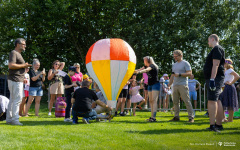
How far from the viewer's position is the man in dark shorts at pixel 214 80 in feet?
18.3

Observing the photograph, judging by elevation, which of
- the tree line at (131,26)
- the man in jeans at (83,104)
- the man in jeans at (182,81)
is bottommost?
the man in jeans at (83,104)

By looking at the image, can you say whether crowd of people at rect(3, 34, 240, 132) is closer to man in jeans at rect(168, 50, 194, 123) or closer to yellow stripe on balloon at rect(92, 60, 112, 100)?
man in jeans at rect(168, 50, 194, 123)

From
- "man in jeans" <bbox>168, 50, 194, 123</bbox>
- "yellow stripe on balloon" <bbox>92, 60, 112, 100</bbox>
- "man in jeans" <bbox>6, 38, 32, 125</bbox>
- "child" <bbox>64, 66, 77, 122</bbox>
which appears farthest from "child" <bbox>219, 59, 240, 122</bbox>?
"man in jeans" <bbox>6, 38, 32, 125</bbox>

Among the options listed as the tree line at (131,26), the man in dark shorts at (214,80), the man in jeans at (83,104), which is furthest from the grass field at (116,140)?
the tree line at (131,26)

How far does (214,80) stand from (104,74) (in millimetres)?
2830

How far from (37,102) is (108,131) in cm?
427

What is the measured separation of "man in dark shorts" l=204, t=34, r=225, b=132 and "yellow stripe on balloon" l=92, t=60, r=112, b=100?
99.0 inches

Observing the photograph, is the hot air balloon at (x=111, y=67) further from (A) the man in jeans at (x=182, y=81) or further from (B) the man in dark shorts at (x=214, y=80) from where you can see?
(B) the man in dark shorts at (x=214, y=80)

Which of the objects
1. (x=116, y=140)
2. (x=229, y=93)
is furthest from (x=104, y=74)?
(x=229, y=93)

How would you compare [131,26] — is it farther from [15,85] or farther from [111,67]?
[15,85]

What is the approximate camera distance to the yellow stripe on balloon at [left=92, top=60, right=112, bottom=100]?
6973mm

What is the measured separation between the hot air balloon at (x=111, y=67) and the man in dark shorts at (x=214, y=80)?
2217 mm

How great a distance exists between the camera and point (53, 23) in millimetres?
18391

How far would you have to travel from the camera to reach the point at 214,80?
18.4 ft
